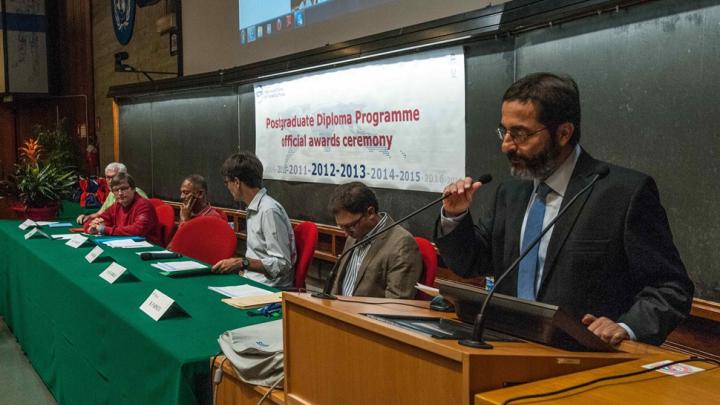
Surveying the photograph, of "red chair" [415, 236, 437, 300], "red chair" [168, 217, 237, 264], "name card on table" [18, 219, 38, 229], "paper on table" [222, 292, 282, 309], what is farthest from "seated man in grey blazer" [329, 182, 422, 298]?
"name card on table" [18, 219, 38, 229]

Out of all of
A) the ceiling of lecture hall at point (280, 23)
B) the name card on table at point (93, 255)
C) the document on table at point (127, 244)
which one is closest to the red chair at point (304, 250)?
the name card on table at point (93, 255)

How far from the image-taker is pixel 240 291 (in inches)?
108

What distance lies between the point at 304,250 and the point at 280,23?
2103 mm

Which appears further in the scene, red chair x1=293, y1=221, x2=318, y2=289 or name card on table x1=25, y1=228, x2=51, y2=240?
name card on table x1=25, y1=228, x2=51, y2=240

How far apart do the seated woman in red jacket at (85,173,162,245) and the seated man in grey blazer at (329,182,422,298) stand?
93.2 inches

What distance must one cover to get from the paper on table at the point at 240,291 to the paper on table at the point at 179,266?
1.35ft

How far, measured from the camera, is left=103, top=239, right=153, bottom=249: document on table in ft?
13.4

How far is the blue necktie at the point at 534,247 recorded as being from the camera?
5.05 feet

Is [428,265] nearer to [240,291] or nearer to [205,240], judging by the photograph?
[240,291]

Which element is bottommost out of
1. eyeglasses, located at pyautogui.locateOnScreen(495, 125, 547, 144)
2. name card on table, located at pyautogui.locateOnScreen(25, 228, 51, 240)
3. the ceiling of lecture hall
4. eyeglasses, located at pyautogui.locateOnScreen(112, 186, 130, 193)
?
name card on table, located at pyautogui.locateOnScreen(25, 228, 51, 240)

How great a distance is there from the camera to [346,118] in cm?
422

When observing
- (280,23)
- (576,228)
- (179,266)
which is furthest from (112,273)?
(280,23)

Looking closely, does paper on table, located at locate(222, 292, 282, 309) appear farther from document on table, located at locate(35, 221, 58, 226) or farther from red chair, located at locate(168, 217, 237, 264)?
document on table, located at locate(35, 221, 58, 226)

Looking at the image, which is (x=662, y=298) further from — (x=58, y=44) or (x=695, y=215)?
(x=58, y=44)
